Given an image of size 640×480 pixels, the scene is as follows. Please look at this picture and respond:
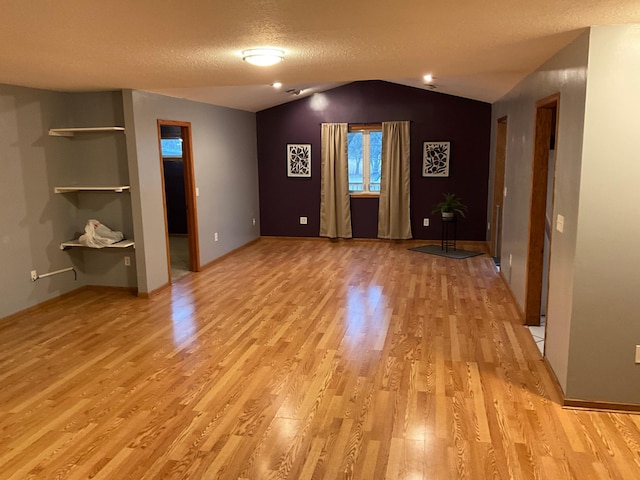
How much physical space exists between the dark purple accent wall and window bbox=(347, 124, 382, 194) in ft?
0.68

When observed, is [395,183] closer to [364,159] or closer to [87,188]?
[364,159]

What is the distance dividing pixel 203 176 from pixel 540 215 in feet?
14.3

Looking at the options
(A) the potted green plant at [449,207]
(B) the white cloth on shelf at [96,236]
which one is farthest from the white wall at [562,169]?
(B) the white cloth on shelf at [96,236]

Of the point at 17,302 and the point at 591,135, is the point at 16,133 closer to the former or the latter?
the point at 17,302

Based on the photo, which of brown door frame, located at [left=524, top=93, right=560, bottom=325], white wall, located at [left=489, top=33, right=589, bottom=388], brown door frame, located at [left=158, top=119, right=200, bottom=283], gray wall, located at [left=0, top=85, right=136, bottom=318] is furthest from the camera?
brown door frame, located at [left=158, top=119, right=200, bottom=283]

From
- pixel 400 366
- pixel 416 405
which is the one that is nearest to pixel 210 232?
pixel 400 366

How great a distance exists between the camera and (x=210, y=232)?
693cm

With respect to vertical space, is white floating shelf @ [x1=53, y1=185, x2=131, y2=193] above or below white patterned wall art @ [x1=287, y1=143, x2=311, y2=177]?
below

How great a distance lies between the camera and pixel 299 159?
859 centimetres

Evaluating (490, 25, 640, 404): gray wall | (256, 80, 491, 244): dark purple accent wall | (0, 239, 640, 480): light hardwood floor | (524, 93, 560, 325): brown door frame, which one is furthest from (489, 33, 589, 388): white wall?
(256, 80, 491, 244): dark purple accent wall

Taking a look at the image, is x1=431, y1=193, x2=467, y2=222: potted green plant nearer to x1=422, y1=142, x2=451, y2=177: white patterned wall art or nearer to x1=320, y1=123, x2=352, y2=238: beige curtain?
x1=422, y1=142, x2=451, y2=177: white patterned wall art

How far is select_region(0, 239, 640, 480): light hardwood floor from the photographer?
2496 mm

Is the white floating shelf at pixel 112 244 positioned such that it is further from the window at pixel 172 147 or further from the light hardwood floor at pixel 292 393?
the window at pixel 172 147

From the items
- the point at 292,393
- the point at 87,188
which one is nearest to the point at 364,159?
the point at 87,188
